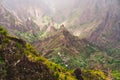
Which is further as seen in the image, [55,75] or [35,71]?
[55,75]

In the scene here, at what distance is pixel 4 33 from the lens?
13462cm

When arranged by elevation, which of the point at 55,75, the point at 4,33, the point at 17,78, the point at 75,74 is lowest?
the point at 17,78

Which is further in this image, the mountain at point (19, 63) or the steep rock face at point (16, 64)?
the mountain at point (19, 63)

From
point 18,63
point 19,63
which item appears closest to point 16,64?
point 18,63

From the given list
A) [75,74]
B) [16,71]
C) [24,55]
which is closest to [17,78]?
[16,71]

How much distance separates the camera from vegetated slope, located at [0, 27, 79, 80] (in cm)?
12238

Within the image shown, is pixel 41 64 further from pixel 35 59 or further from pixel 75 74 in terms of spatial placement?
pixel 75 74

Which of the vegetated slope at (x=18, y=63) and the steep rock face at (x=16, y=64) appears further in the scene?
the vegetated slope at (x=18, y=63)

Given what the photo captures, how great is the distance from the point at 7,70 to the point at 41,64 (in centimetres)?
1517

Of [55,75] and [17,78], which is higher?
[55,75]

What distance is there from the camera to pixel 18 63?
125 metres

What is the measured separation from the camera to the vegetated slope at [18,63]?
122375 mm

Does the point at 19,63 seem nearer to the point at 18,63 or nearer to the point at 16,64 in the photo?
the point at 18,63

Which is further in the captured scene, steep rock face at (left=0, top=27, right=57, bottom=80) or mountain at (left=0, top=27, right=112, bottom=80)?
mountain at (left=0, top=27, right=112, bottom=80)
